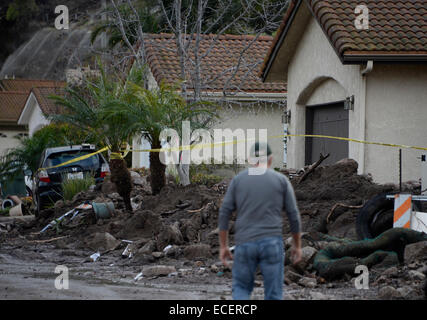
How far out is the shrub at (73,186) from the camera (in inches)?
727

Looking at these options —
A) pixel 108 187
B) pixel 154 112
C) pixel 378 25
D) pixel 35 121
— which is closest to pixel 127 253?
pixel 154 112

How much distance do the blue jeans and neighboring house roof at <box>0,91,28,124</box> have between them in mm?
47517

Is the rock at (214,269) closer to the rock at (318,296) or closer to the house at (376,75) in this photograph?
the rock at (318,296)

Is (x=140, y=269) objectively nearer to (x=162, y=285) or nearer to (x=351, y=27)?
(x=162, y=285)

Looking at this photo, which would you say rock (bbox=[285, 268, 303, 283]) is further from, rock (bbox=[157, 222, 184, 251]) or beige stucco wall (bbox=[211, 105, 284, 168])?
beige stucco wall (bbox=[211, 105, 284, 168])

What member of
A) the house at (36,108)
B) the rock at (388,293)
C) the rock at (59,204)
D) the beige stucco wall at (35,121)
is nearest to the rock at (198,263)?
the rock at (388,293)

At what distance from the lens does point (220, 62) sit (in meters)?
26.2

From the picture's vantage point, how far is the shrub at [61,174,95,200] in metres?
18.5

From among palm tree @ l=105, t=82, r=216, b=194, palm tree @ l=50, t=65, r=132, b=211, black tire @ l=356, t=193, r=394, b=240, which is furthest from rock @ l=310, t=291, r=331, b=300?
palm tree @ l=50, t=65, r=132, b=211

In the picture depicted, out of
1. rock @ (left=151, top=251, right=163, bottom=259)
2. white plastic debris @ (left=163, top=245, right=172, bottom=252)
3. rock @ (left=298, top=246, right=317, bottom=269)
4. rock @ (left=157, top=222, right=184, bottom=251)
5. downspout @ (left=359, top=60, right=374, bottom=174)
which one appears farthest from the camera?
downspout @ (left=359, top=60, right=374, bottom=174)

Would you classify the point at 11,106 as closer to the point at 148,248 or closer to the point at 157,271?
the point at 148,248

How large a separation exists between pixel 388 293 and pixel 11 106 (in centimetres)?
4860

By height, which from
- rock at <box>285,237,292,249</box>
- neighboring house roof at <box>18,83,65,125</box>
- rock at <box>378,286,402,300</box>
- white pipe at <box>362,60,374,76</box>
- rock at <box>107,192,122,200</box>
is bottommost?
rock at <box>378,286,402,300</box>
